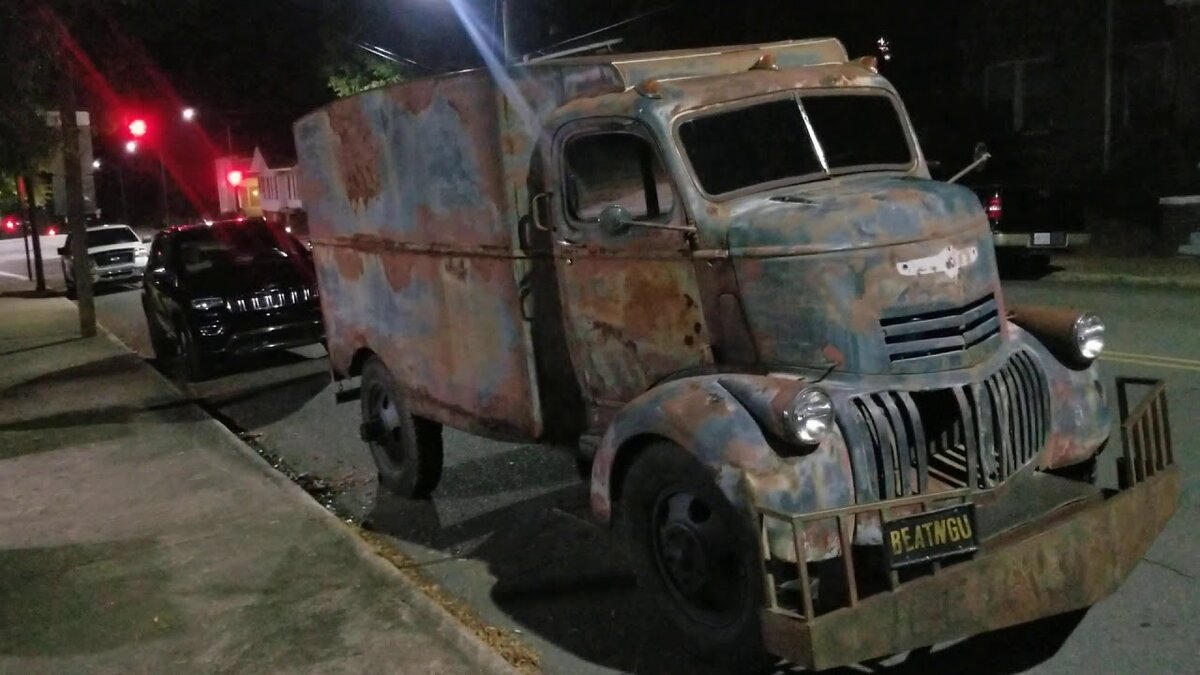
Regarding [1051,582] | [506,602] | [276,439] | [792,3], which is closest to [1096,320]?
[1051,582]

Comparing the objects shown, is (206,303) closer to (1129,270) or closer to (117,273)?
(1129,270)

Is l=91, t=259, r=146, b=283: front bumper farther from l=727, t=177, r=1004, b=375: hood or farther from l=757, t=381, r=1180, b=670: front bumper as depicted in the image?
l=757, t=381, r=1180, b=670: front bumper

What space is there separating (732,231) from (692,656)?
1769 millimetres

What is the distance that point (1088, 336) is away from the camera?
5.11m

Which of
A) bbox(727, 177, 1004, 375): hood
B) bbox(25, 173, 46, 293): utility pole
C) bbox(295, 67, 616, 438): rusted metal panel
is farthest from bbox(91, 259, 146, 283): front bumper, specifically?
bbox(727, 177, 1004, 375): hood

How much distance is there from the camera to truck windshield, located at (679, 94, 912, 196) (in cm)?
523

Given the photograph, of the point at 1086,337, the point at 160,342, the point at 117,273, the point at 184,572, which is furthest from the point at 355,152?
the point at 117,273

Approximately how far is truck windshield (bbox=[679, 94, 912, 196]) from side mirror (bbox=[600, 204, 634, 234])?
363 mm

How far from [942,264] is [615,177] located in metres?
1.62

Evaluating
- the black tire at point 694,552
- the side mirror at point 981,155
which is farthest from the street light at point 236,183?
the black tire at point 694,552

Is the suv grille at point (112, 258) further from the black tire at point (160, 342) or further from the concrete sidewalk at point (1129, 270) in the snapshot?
the concrete sidewalk at point (1129, 270)

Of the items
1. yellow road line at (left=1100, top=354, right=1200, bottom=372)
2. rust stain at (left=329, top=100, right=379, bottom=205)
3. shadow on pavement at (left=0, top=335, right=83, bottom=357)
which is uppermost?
rust stain at (left=329, top=100, right=379, bottom=205)

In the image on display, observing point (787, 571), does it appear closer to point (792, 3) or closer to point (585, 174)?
point (585, 174)

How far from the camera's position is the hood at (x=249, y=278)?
1289 cm
